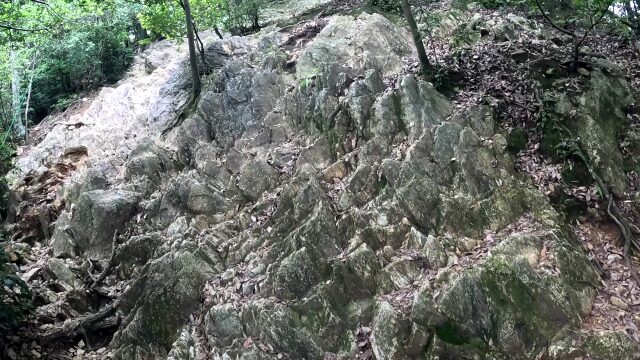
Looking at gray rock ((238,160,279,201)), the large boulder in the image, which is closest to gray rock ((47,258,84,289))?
the large boulder

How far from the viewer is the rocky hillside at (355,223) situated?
22.2 feet

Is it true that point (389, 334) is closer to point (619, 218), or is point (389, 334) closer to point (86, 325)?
point (619, 218)

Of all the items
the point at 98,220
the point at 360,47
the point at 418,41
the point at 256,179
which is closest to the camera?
the point at 256,179

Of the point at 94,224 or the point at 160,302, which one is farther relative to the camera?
the point at 94,224

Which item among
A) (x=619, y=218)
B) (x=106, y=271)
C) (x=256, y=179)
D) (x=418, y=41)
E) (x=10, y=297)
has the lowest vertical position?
(x=106, y=271)

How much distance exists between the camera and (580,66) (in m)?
10.2

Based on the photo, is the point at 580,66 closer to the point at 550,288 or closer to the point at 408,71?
the point at 408,71

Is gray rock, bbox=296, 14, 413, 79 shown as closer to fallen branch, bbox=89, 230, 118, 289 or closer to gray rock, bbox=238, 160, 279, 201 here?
gray rock, bbox=238, 160, 279, 201

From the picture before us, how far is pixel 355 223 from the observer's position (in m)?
8.31

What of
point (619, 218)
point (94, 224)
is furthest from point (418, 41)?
point (94, 224)

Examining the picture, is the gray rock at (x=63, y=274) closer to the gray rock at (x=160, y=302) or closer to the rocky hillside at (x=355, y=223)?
the rocky hillside at (x=355, y=223)

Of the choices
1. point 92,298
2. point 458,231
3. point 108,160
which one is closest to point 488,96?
point 458,231

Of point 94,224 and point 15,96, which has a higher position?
point 15,96

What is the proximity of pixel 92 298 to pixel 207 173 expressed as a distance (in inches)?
146
